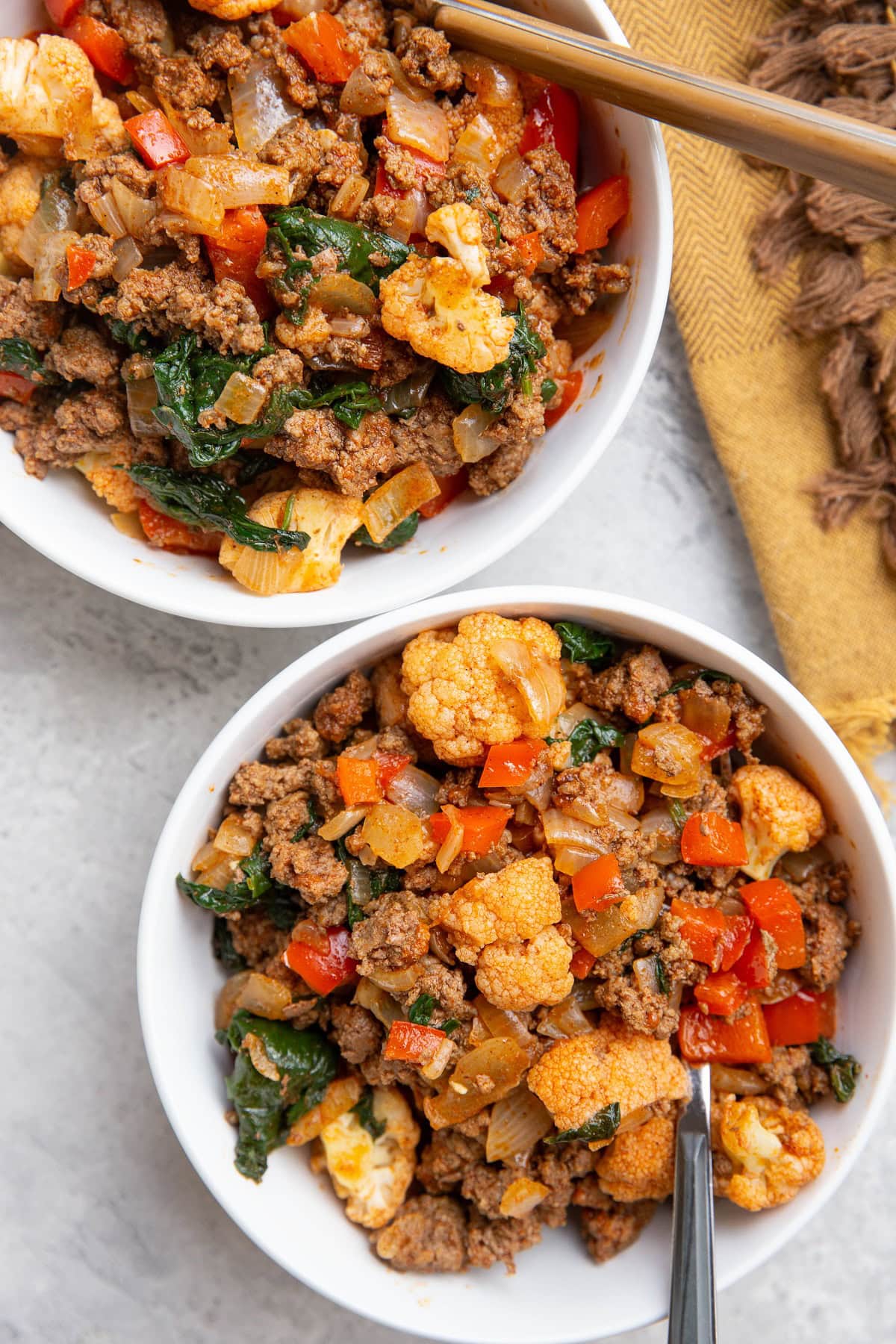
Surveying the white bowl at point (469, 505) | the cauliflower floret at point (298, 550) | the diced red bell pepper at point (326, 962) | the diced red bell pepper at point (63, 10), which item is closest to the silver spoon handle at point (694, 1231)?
the diced red bell pepper at point (326, 962)

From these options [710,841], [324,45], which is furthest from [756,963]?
[324,45]

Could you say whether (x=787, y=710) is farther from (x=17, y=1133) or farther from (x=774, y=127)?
(x=17, y=1133)

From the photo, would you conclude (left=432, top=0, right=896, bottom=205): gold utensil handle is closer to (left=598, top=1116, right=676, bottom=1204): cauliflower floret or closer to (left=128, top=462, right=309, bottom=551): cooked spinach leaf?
(left=128, top=462, right=309, bottom=551): cooked spinach leaf

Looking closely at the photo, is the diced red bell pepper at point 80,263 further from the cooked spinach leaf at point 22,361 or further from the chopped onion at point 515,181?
the chopped onion at point 515,181

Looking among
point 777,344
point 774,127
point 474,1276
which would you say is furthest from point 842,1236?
point 774,127

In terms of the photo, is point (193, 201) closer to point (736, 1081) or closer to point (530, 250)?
point (530, 250)

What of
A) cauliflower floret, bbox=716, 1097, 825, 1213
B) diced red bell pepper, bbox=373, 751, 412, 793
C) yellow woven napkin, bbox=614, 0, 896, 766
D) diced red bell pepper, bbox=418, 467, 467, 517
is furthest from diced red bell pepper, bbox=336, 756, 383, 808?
yellow woven napkin, bbox=614, 0, 896, 766
